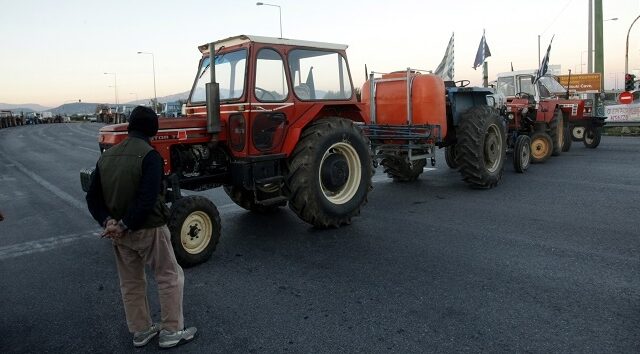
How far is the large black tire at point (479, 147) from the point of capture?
8883 mm

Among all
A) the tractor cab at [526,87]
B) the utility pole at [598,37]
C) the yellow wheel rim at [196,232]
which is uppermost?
the utility pole at [598,37]

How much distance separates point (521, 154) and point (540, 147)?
2.11m

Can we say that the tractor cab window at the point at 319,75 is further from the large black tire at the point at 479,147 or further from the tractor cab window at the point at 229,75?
the large black tire at the point at 479,147

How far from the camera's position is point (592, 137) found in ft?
51.0

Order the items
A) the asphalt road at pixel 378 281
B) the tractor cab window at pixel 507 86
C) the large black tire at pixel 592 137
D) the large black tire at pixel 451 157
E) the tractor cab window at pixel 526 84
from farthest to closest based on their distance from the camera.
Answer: the large black tire at pixel 592 137 → the tractor cab window at pixel 507 86 → the tractor cab window at pixel 526 84 → the large black tire at pixel 451 157 → the asphalt road at pixel 378 281

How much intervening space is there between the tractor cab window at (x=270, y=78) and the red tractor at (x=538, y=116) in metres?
6.63

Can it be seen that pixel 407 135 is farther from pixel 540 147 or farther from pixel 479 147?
pixel 540 147

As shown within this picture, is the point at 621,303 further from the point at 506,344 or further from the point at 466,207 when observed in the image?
the point at 466,207

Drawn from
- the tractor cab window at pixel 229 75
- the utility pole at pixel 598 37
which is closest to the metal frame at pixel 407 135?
the tractor cab window at pixel 229 75

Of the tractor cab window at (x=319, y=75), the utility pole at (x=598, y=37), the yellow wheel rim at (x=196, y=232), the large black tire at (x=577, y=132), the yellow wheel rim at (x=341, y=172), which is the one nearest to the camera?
the yellow wheel rim at (x=196, y=232)

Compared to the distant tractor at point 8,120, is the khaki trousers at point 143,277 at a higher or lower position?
lower

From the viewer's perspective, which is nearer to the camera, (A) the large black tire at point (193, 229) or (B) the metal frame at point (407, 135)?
(A) the large black tire at point (193, 229)

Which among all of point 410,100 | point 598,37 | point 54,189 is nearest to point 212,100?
point 410,100

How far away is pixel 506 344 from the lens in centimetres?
332
